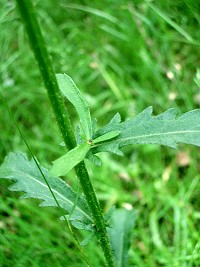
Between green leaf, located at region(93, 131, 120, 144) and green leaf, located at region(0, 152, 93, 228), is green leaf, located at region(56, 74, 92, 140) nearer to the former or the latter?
green leaf, located at region(93, 131, 120, 144)

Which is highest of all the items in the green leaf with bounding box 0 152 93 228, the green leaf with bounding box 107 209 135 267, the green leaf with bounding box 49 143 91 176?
the green leaf with bounding box 49 143 91 176

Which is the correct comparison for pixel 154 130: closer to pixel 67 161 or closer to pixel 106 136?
pixel 106 136

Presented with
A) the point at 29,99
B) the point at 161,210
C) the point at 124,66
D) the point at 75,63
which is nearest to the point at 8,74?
the point at 29,99

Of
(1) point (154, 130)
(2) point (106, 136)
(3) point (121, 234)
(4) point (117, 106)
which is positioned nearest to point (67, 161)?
(2) point (106, 136)

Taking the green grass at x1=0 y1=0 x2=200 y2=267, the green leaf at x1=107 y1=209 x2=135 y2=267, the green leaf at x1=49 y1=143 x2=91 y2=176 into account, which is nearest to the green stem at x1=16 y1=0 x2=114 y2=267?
the green leaf at x1=49 y1=143 x2=91 y2=176

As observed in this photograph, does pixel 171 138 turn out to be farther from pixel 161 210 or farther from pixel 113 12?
pixel 113 12

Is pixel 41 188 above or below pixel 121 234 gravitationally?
above
